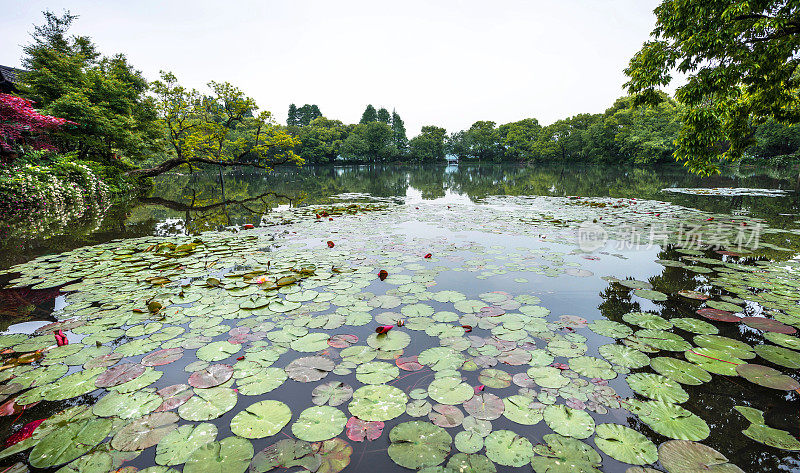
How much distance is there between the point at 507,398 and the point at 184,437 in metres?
2.05

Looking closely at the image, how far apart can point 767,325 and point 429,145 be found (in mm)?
72564

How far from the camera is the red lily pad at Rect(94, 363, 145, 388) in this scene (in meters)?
2.23

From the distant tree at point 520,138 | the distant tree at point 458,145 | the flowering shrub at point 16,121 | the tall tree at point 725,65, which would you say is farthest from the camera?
the distant tree at point 458,145

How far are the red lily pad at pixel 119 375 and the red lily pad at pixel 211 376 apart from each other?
459mm

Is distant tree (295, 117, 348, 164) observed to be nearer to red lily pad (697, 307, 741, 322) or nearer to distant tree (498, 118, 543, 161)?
distant tree (498, 118, 543, 161)

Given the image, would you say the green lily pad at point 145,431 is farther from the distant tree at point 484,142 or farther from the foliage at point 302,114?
the foliage at point 302,114

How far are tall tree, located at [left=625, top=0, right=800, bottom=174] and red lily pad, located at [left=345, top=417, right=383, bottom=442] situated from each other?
Answer: 8087 millimetres

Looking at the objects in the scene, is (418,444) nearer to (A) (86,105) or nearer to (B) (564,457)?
(B) (564,457)

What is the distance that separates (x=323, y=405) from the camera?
2.04 meters

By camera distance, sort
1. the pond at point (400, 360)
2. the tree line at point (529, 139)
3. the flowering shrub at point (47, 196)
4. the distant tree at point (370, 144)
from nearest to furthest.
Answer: the pond at point (400, 360)
the flowering shrub at point (47, 196)
the tree line at point (529, 139)
the distant tree at point (370, 144)

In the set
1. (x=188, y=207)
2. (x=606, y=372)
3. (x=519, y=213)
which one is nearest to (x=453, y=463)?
(x=606, y=372)

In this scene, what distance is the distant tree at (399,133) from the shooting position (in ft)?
251

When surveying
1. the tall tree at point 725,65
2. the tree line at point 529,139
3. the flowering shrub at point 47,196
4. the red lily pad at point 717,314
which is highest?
the tree line at point 529,139

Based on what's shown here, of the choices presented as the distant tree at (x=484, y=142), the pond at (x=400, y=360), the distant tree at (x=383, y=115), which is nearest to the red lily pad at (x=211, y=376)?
the pond at (x=400, y=360)
